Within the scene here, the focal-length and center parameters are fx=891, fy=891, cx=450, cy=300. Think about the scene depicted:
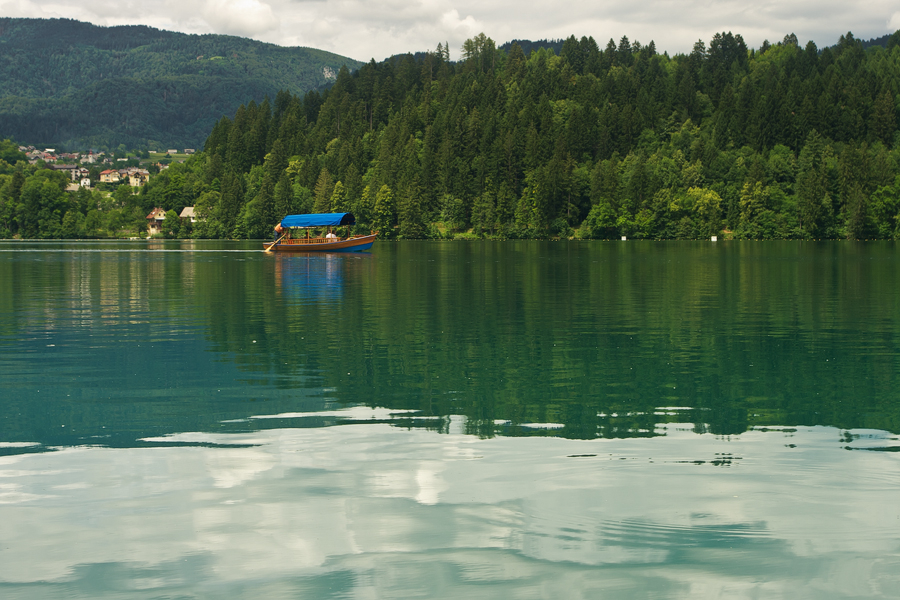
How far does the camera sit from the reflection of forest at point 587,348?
19.3 m

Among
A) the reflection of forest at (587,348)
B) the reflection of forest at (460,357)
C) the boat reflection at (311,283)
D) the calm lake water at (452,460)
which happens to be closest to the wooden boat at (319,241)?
the boat reflection at (311,283)

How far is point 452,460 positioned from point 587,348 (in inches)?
551

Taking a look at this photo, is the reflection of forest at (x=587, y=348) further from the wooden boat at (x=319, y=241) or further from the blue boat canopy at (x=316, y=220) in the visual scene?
the blue boat canopy at (x=316, y=220)

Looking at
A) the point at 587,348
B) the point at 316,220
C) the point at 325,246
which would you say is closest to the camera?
the point at 587,348

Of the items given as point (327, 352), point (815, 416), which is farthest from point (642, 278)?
point (815, 416)

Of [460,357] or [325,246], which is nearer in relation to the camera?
[460,357]

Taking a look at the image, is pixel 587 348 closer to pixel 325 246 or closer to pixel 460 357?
pixel 460 357

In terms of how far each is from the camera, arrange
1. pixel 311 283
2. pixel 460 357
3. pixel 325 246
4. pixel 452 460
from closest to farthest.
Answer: pixel 452 460, pixel 460 357, pixel 311 283, pixel 325 246

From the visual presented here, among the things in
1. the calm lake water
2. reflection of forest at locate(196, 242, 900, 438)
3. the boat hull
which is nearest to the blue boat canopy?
the boat hull

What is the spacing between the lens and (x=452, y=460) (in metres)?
15.0

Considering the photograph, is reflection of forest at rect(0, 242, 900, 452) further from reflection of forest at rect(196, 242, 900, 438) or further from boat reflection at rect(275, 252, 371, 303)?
boat reflection at rect(275, 252, 371, 303)

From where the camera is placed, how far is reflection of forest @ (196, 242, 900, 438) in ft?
63.2

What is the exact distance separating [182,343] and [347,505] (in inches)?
738

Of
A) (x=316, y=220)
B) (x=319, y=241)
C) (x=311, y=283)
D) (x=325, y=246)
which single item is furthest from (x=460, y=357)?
(x=316, y=220)
